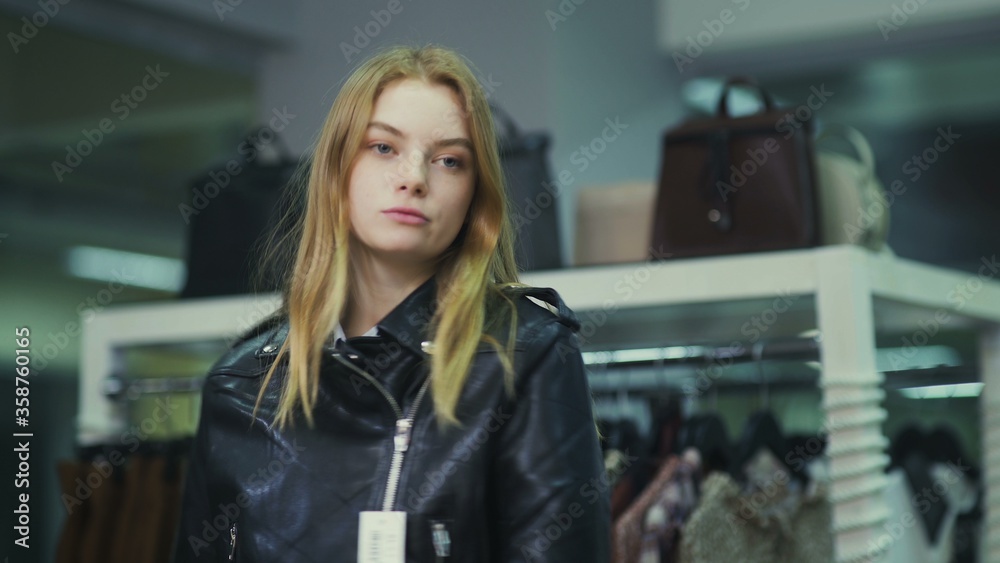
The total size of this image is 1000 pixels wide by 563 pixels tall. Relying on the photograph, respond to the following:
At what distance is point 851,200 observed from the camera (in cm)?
234

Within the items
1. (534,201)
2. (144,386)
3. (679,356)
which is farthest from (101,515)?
(679,356)

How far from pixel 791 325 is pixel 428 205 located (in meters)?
1.34

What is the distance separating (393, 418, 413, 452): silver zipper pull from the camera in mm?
1216

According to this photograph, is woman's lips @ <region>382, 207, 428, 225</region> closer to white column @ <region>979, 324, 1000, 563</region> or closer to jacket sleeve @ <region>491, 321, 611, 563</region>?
jacket sleeve @ <region>491, 321, 611, 563</region>

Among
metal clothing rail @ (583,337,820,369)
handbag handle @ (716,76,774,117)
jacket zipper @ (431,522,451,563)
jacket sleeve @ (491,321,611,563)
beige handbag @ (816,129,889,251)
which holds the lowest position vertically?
jacket zipper @ (431,522,451,563)

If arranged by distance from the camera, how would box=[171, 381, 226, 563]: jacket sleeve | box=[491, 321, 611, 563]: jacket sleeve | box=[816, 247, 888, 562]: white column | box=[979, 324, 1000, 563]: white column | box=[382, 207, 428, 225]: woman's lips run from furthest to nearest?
box=[979, 324, 1000, 563]: white column < box=[816, 247, 888, 562]: white column < box=[171, 381, 226, 563]: jacket sleeve < box=[382, 207, 428, 225]: woman's lips < box=[491, 321, 611, 563]: jacket sleeve

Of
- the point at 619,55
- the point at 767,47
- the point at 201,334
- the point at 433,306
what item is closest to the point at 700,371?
the point at 201,334

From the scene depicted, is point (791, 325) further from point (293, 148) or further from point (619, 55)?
point (293, 148)

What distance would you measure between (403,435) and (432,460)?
0.04 metres

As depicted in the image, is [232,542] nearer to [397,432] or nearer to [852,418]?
[397,432]

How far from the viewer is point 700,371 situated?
7.94ft

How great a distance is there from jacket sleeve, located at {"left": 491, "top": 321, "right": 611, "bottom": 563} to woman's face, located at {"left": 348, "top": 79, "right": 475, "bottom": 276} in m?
0.16

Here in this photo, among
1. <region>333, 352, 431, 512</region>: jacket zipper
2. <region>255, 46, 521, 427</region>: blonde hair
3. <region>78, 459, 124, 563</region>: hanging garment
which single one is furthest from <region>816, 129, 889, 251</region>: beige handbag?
<region>78, 459, 124, 563</region>: hanging garment

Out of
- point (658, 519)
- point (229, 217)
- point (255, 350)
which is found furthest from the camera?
point (229, 217)
